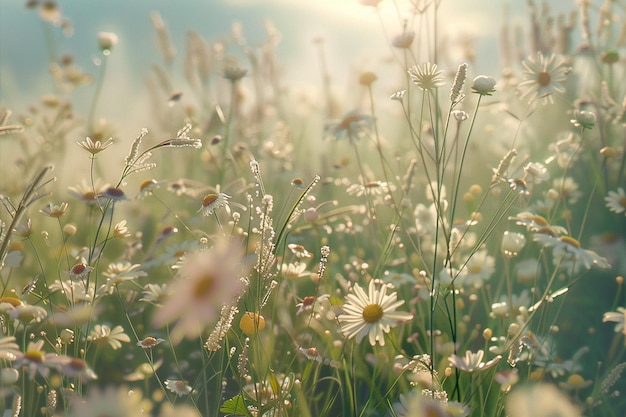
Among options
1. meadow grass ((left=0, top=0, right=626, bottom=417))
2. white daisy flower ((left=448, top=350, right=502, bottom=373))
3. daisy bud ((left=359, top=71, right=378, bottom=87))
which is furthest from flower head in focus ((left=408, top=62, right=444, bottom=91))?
daisy bud ((left=359, top=71, right=378, bottom=87))

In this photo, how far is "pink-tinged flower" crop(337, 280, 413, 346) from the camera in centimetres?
128

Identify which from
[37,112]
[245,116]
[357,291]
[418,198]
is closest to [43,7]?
[37,112]

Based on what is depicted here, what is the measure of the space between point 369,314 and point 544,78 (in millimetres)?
795

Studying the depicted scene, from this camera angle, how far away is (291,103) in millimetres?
3461

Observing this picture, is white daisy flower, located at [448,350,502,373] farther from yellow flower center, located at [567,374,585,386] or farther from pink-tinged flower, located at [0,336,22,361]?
pink-tinged flower, located at [0,336,22,361]

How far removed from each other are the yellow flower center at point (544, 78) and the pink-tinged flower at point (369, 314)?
742mm

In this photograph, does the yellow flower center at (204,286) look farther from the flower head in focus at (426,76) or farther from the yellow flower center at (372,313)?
the flower head in focus at (426,76)

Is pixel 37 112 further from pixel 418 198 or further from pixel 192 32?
pixel 418 198

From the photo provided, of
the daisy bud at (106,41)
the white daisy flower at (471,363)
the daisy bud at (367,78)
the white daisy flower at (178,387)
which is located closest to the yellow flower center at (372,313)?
the white daisy flower at (471,363)

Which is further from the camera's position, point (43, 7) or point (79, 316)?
point (43, 7)

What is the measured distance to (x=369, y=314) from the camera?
130 centimetres

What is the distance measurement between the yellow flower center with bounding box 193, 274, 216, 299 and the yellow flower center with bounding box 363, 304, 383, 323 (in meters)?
0.34

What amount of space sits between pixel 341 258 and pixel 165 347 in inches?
22.7

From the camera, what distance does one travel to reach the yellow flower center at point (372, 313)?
1297 millimetres
